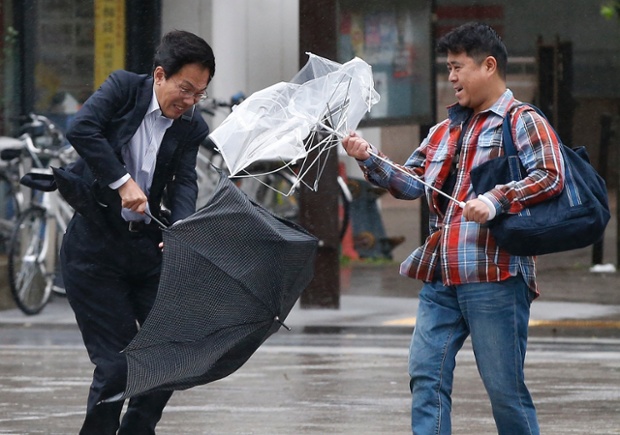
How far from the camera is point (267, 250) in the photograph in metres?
5.33

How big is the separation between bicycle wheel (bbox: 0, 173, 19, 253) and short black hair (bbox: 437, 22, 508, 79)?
8336mm

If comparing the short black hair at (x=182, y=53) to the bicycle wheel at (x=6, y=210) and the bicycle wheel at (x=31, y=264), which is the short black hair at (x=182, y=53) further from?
the bicycle wheel at (x=6, y=210)

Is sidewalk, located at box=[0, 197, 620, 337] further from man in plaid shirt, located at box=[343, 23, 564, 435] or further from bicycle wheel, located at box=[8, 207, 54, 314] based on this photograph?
man in plaid shirt, located at box=[343, 23, 564, 435]

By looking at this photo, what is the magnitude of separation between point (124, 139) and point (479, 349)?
1535mm

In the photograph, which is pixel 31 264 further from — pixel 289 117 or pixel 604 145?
pixel 289 117

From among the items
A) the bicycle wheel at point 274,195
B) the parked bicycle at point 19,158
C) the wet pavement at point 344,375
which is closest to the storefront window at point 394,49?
the bicycle wheel at point 274,195

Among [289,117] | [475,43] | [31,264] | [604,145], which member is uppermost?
[475,43]

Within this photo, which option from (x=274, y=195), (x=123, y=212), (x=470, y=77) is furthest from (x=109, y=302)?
(x=274, y=195)

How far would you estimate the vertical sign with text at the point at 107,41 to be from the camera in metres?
15.6

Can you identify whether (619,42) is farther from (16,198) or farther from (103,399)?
(103,399)

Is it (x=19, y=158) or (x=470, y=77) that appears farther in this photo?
(x=19, y=158)

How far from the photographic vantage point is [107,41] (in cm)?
1560

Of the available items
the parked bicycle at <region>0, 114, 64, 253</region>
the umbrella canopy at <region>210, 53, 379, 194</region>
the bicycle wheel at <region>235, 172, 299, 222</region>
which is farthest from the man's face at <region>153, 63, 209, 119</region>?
the bicycle wheel at <region>235, 172, 299, 222</region>

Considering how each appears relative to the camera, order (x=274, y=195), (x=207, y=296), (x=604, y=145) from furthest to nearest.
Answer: (x=604, y=145), (x=274, y=195), (x=207, y=296)
